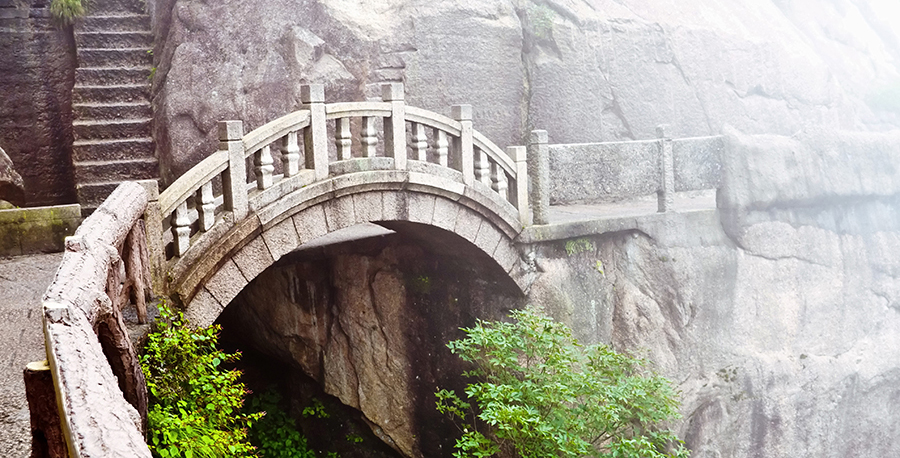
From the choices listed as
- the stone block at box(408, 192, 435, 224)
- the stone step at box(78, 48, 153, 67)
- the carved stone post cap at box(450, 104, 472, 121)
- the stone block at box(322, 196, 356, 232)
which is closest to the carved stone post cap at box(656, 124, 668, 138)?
the carved stone post cap at box(450, 104, 472, 121)

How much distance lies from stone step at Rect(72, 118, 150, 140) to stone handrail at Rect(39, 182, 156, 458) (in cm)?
620

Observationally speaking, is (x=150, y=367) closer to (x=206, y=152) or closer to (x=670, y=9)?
(x=206, y=152)

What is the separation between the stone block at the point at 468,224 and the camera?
9.51 metres

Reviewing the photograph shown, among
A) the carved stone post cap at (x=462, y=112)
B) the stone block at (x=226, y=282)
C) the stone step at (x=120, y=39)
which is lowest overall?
the stone block at (x=226, y=282)

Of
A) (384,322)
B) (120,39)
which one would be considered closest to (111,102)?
(120,39)

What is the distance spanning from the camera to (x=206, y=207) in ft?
23.7

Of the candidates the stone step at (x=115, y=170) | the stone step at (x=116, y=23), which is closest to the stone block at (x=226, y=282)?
the stone step at (x=115, y=170)

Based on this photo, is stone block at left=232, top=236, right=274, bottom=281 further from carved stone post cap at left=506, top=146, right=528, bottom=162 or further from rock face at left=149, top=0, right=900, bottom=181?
rock face at left=149, top=0, right=900, bottom=181

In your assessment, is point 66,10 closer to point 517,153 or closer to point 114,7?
point 114,7

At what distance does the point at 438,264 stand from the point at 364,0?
416cm

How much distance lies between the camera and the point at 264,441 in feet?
38.4

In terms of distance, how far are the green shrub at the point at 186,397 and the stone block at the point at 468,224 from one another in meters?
3.75

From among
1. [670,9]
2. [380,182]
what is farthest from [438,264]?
[670,9]

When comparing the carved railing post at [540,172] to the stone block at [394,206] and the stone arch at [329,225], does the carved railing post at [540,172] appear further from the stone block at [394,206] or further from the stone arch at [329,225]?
the stone block at [394,206]
